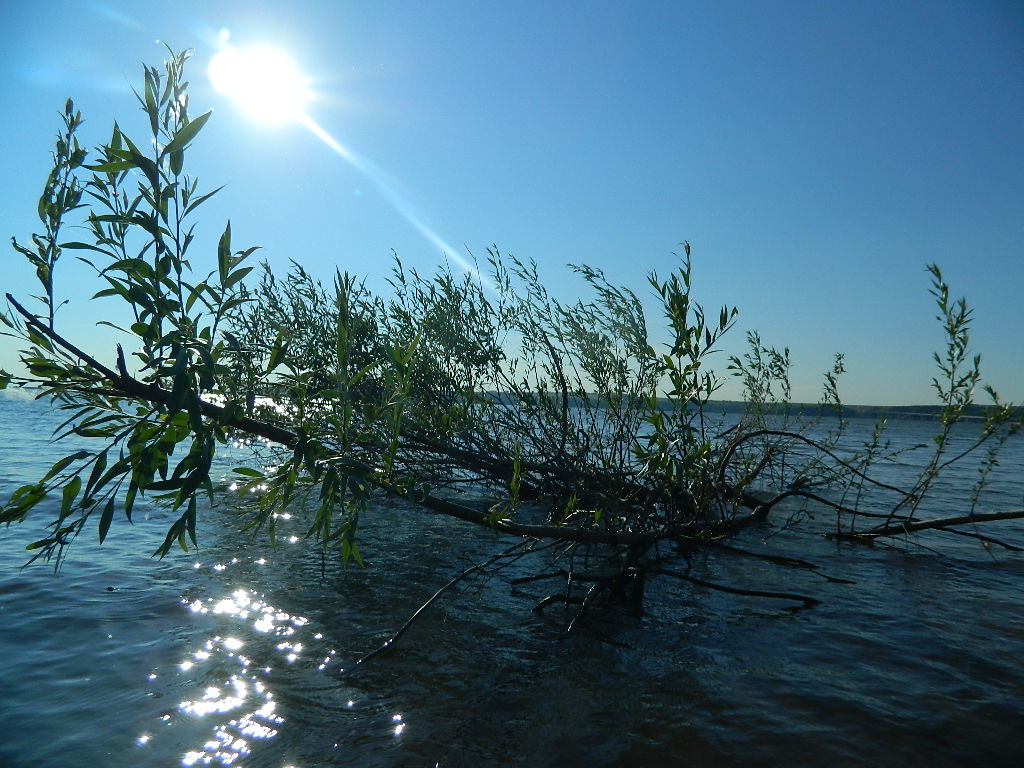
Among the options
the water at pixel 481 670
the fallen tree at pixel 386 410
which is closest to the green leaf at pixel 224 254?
the fallen tree at pixel 386 410

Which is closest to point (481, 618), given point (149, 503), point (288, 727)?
point (288, 727)

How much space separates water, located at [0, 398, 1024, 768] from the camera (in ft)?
Result: 15.5

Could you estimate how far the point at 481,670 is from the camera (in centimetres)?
595

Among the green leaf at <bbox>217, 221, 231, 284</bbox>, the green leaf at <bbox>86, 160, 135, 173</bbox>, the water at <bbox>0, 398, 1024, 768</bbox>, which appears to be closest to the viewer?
the green leaf at <bbox>86, 160, 135, 173</bbox>

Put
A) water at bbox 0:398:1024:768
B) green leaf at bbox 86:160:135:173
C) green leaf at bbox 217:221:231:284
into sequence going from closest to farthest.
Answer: green leaf at bbox 86:160:135:173 → green leaf at bbox 217:221:231:284 → water at bbox 0:398:1024:768

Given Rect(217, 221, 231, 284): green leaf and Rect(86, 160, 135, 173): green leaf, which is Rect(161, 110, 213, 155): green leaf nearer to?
Rect(86, 160, 135, 173): green leaf

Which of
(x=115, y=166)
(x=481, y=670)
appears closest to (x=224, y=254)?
(x=115, y=166)

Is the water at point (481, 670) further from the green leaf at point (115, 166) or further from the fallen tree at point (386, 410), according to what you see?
the green leaf at point (115, 166)

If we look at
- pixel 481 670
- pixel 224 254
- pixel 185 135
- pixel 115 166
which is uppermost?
pixel 185 135

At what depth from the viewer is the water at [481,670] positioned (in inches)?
A: 186

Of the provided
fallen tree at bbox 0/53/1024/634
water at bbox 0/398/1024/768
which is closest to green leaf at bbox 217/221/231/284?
fallen tree at bbox 0/53/1024/634

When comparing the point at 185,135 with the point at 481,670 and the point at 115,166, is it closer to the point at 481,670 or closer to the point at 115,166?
the point at 115,166

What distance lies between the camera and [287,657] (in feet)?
20.3

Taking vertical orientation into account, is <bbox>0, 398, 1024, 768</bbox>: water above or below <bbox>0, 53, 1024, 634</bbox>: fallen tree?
below
